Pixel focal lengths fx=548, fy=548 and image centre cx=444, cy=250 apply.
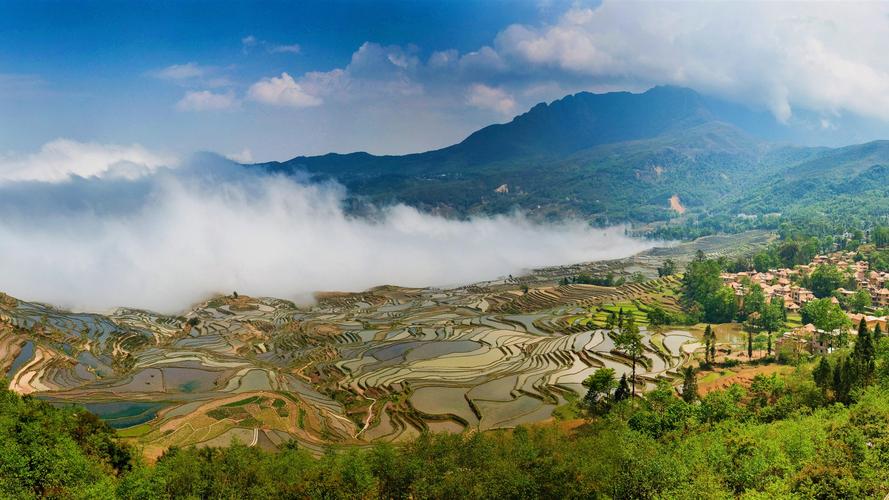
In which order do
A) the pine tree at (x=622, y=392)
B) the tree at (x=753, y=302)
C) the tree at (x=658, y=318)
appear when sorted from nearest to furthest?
1. the pine tree at (x=622, y=392)
2. the tree at (x=753, y=302)
3. the tree at (x=658, y=318)

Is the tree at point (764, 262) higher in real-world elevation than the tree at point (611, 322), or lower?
higher

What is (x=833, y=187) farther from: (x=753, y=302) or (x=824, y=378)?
(x=824, y=378)

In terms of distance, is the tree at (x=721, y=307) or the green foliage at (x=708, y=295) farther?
the green foliage at (x=708, y=295)

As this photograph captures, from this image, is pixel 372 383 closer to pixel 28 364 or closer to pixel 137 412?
pixel 137 412

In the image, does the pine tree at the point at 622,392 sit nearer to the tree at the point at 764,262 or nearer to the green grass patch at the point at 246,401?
the green grass patch at the point at 246,401

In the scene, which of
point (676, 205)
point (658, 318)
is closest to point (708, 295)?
point (658, 318)

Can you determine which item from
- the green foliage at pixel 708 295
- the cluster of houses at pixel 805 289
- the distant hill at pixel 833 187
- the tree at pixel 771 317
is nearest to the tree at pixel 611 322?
the green foliage at pixel 708 295

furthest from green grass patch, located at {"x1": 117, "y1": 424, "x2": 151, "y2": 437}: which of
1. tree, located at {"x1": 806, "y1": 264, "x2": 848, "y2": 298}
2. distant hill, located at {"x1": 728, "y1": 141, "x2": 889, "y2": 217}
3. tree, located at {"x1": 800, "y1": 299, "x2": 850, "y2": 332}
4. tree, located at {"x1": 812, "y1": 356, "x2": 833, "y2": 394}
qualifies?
distant hill, located at {"x1": 728, "y1": 141, "x2": 889, "y2": 217}
